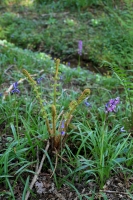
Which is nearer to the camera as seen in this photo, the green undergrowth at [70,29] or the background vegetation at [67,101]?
the background vegetation at [67,101]

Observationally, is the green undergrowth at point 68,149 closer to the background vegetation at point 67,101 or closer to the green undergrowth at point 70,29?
the background vegetation at point 67,101

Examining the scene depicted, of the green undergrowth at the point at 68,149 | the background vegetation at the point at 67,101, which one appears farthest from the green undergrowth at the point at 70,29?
the green undergrowth at the point at 68,149

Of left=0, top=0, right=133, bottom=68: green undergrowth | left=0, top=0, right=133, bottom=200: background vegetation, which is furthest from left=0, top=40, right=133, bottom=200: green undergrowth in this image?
left=0, top=0, right=133, bottom=68: green undergrowth

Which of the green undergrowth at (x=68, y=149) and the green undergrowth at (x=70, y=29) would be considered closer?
the green undergrowth at (x=68, y=149)

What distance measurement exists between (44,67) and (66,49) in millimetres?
2131

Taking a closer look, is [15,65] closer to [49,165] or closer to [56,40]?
[49,165]

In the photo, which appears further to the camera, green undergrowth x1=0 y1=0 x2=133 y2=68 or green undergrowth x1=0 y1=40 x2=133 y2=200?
green undergrowth x1=0 y1=0 x2=133 y2=68

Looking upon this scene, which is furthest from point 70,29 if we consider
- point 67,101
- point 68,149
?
point 68,149

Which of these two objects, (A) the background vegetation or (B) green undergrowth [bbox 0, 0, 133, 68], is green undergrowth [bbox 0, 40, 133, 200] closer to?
(A) the background vegetation

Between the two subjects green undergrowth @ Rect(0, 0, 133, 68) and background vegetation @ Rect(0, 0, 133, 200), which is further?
green undergrowth @ Rect(0, 0, 133, 68)

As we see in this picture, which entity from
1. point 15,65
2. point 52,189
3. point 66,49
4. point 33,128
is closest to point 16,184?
point 52,189

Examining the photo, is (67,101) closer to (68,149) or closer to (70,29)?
(68,149)

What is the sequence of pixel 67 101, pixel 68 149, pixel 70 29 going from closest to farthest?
1. pixel 68 149
2. pixel 67 101
3. pixel 70 29

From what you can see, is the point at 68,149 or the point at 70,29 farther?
the point at 70,29
